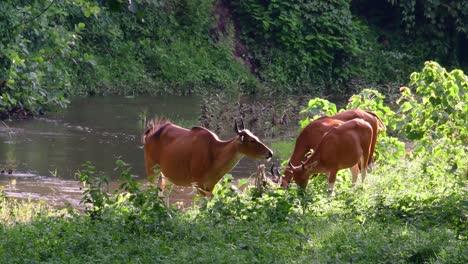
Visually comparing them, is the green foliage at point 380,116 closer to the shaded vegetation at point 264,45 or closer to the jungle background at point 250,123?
the jungle background at point 250,123

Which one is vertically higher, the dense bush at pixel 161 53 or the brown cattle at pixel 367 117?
the brown cattle at pixel 367 117

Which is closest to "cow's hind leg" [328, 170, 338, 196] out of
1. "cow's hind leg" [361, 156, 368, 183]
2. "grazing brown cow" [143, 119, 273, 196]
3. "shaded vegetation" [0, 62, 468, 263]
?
"shaded vegetation" [0, 62, 468, 263]

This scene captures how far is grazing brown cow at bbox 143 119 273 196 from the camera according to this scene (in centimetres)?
1198

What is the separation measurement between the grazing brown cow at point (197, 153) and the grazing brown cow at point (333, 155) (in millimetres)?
563

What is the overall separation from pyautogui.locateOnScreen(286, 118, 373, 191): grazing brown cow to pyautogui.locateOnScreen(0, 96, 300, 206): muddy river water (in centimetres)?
204

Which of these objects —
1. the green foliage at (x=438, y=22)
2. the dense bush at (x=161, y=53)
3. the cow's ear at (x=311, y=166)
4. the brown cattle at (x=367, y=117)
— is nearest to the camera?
the cow's ear at (x=311, y=166)

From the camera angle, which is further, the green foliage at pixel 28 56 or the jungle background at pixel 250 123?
the green foliage at pixel 28 56

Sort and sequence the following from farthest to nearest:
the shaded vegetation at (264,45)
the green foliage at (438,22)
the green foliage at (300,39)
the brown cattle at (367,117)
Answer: the green foliage at (438,22)
the green foliage at (300,39)
the shaded vegetation at (264,45)
the brown cattle at (367,117)

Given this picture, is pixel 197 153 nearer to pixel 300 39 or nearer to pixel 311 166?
pixel 311 166

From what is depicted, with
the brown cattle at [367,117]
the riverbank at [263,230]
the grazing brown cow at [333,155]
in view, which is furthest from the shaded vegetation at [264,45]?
the riverbank at [263,230]

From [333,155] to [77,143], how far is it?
21.7ft

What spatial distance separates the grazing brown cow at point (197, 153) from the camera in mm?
11977

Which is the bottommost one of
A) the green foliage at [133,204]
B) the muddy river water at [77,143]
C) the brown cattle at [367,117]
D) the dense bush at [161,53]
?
the muddy river water at [77,143]

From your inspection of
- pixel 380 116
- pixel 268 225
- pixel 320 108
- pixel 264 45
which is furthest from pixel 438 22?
pixel 268 225
